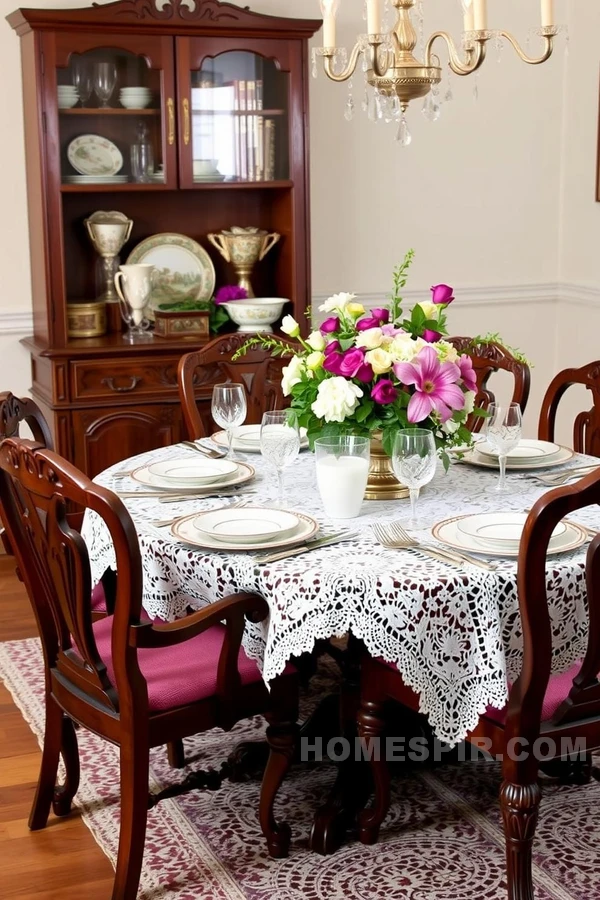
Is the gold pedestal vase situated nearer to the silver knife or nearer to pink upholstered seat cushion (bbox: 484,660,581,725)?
the silver knife

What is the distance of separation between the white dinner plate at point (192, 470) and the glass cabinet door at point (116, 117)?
5.17 ft

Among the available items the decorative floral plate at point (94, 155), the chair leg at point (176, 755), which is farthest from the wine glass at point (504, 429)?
the decorative floral plate at point (94, 155)

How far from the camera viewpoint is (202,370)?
13.6ft

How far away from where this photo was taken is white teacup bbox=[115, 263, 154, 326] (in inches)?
161

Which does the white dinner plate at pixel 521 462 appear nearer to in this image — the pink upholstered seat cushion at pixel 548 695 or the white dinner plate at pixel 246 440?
the white dinner plate at pixel 246 440

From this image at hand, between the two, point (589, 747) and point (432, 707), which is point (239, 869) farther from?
point (589, 747)

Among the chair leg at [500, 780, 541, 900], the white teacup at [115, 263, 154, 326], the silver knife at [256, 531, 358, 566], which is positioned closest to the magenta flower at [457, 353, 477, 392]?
the silver knife at [256, 531, 358, 566]

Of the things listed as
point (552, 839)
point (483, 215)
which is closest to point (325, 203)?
point (483, 215)

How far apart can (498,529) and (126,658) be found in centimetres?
73

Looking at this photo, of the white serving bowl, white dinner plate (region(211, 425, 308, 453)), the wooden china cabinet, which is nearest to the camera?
white dinner plate (region(211, 425, 308, 453))

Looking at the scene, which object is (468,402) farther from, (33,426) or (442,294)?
(33,426)

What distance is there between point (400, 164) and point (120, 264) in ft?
4.16

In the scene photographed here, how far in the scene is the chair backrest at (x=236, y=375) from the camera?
334 cm

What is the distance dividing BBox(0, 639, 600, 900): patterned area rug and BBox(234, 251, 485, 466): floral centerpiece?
79 centimetres
